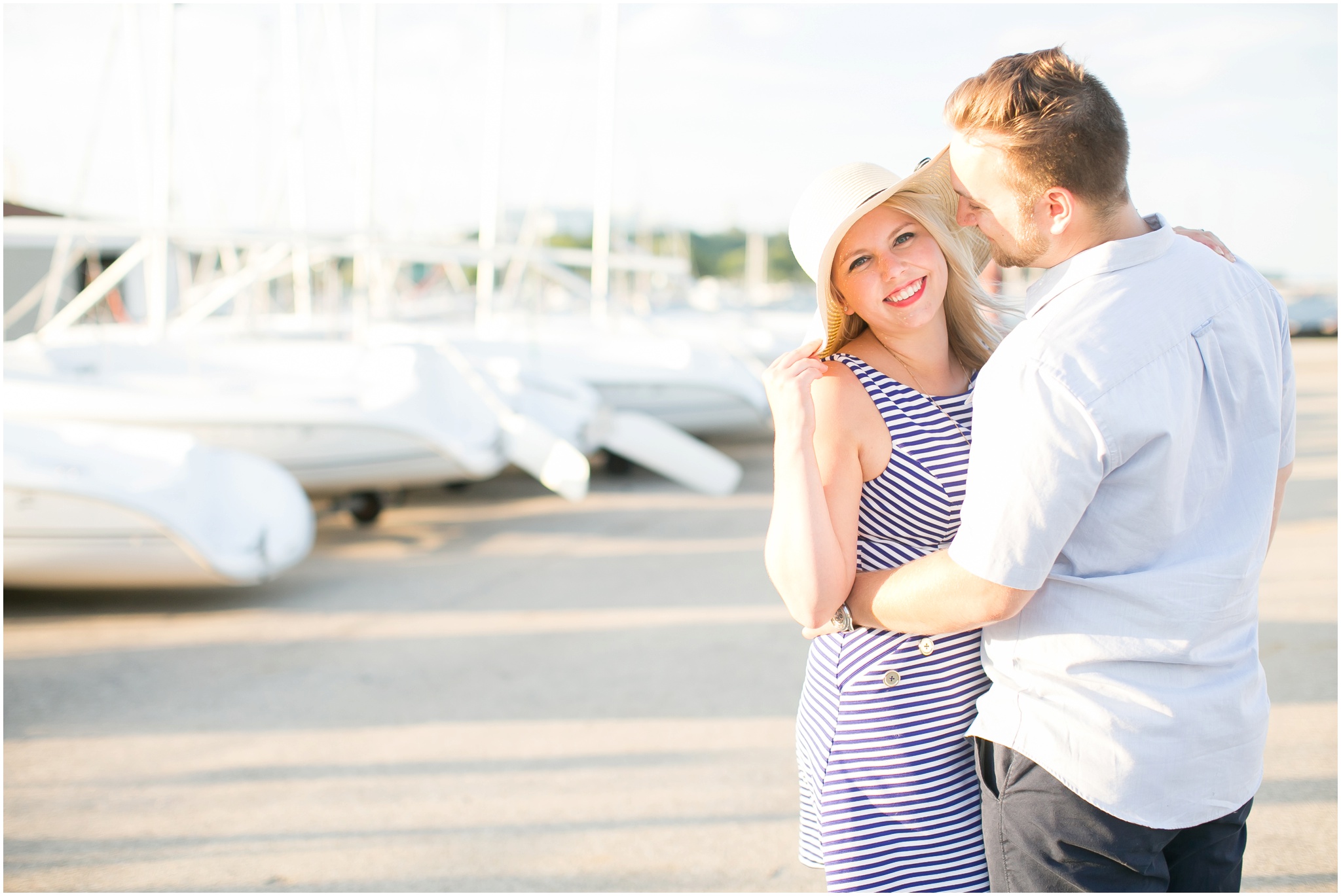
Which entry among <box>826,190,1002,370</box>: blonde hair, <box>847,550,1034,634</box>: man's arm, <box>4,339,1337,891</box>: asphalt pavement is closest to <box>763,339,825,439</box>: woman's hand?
<box>826,190,1002,370</box>: blonde hair

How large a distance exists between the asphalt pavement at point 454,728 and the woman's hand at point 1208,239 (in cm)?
198

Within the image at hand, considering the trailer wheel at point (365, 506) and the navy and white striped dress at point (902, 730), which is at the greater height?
the navy and white striped dress at point (902, 730)

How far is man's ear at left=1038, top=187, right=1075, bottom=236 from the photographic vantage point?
1296 mm

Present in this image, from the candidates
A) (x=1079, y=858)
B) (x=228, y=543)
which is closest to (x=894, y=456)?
(x=1079, y=858)

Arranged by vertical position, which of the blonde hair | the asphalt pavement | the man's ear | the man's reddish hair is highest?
the man's reddish hair

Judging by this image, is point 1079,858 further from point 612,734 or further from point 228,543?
point 228,543

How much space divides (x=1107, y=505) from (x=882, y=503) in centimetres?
35

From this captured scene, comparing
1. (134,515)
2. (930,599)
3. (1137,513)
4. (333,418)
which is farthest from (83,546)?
(1137,513)

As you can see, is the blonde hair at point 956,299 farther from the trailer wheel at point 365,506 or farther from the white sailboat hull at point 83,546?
the trailer wheel at point 365,506

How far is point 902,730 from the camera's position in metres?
1.59

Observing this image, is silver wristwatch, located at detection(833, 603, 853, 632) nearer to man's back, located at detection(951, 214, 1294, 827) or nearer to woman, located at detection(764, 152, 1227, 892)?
woman, located at detection(764, 152, 1227, 892)

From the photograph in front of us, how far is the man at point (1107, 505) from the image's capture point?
4.05ft

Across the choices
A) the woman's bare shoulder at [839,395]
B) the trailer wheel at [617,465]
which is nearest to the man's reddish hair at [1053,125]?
the woman's bare shoulder at [839,395]

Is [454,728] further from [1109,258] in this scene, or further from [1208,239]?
[1109,258]
